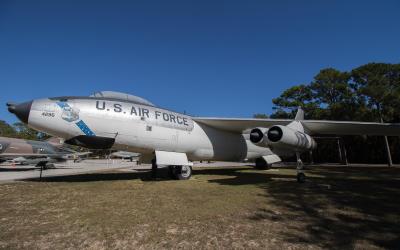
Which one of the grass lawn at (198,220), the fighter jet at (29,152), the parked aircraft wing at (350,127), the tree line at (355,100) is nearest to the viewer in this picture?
the grass lawn at (198,220)

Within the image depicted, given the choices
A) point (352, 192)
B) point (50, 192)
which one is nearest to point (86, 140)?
point (50, 192)

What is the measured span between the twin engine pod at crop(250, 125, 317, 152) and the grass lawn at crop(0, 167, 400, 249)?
262 cm

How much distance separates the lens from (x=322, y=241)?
430cm

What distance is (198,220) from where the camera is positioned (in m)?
5.49

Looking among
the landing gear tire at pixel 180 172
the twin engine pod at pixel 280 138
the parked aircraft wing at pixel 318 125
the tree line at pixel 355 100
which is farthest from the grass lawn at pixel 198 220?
the tree line at pixel 355 100

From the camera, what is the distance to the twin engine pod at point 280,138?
10782mm

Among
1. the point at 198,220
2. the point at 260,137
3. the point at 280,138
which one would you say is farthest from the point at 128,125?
the point at 198,220

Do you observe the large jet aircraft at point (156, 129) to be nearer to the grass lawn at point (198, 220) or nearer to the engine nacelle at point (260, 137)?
the engine nacelle at point (260, 137)

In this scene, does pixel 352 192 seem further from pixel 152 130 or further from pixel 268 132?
pixel 152 130

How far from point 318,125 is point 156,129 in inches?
325

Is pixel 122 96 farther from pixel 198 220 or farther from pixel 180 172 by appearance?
pixel 198 220

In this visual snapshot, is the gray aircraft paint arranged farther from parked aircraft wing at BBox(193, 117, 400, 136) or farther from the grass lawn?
the grass lawn

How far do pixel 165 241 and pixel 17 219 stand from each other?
11.6 ft

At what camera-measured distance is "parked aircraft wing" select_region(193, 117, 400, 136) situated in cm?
1366
